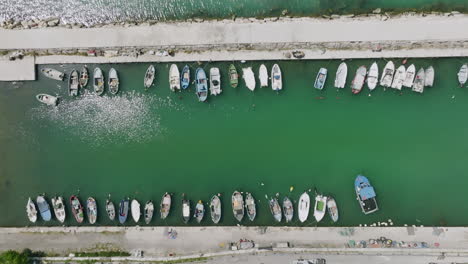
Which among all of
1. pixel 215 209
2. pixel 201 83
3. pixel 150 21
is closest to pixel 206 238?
pixel 215 209

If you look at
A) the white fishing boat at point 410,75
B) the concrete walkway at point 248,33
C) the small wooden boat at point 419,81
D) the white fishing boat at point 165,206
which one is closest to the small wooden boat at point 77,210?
A: the white fishing boat at point 165,206

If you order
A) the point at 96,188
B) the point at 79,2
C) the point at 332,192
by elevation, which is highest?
the point at 79,2

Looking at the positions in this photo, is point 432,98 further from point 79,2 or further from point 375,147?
point 79,2

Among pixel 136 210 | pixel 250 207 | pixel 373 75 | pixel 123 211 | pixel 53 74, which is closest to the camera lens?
pixel 373 75

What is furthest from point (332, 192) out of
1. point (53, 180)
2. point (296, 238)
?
point (53, 180)

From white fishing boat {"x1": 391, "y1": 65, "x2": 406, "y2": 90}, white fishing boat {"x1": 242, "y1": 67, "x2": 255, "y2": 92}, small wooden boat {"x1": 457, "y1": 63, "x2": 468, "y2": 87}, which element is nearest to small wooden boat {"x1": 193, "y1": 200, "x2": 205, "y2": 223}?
white fishing boat {"x1": 242, "y1": 67, "x2": 255, "y2": 92}

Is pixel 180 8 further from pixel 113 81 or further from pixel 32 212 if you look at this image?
pixel 32 212
